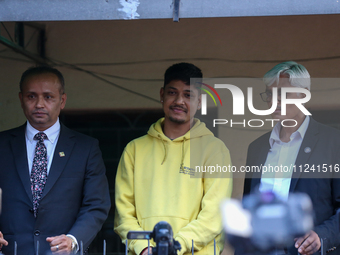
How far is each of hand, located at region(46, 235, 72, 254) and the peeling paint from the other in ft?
4.32

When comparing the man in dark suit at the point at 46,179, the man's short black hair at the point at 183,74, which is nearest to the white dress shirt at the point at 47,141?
the man in dark suit at the point at 46,179

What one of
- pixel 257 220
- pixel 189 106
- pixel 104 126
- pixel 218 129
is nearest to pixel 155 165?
pixel 189 106

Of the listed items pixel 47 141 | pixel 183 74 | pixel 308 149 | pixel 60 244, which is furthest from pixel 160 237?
pixel 183 74

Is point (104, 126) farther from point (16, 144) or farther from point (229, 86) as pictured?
point (16, 144)

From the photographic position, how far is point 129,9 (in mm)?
2670

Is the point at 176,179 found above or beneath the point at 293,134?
beneath

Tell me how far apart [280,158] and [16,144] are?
169 centimetres

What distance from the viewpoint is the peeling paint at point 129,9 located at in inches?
105

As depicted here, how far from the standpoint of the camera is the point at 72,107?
454 cm

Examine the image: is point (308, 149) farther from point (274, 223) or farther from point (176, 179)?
point (176, 179)

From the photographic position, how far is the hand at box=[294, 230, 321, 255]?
2.59 metres

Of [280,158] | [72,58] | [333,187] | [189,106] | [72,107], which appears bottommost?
[333,187]

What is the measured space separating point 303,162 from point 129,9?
4.41 feet

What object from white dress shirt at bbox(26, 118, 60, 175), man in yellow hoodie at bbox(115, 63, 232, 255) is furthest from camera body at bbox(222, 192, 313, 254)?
white dress shirt at bbox(26, 118, 60, 175)
